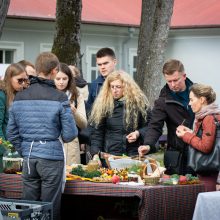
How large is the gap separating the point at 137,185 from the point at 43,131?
3.12 ft

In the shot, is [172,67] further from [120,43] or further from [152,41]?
[120,43]

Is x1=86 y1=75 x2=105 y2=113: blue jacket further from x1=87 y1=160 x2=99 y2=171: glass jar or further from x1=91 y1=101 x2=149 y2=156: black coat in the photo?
x1=87 y1=160 x2=99 y2=171: glass jar

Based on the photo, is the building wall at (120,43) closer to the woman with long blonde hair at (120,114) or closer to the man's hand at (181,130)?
the woman with long blonde hair at (120,114)

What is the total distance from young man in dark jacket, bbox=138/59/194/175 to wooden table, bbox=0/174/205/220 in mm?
563

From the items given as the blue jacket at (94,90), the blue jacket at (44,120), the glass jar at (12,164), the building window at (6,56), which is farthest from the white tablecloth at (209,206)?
the building window at (6,56)

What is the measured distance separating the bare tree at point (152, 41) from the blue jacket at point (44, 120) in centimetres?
1180

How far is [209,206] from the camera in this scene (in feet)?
23.4

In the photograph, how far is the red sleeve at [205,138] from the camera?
800 centimetres

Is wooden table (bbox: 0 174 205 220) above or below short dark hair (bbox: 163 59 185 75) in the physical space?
below

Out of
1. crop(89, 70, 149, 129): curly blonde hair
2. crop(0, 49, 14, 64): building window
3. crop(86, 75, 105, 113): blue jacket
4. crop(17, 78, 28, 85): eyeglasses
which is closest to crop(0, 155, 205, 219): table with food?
crop(89, 70, 149, 129): curly blonde hair

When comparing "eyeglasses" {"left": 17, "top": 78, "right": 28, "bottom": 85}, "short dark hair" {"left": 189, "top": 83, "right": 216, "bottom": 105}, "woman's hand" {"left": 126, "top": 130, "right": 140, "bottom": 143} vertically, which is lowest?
"woman's hand" {"left": 126, "top": 130, "right": 140, "bottom": 143}

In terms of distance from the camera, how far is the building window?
91.1 ft

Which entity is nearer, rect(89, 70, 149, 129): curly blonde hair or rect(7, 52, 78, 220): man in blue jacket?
rect(7, 52, 78, 220): man in blue jacket

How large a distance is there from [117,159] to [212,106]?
104 cm
